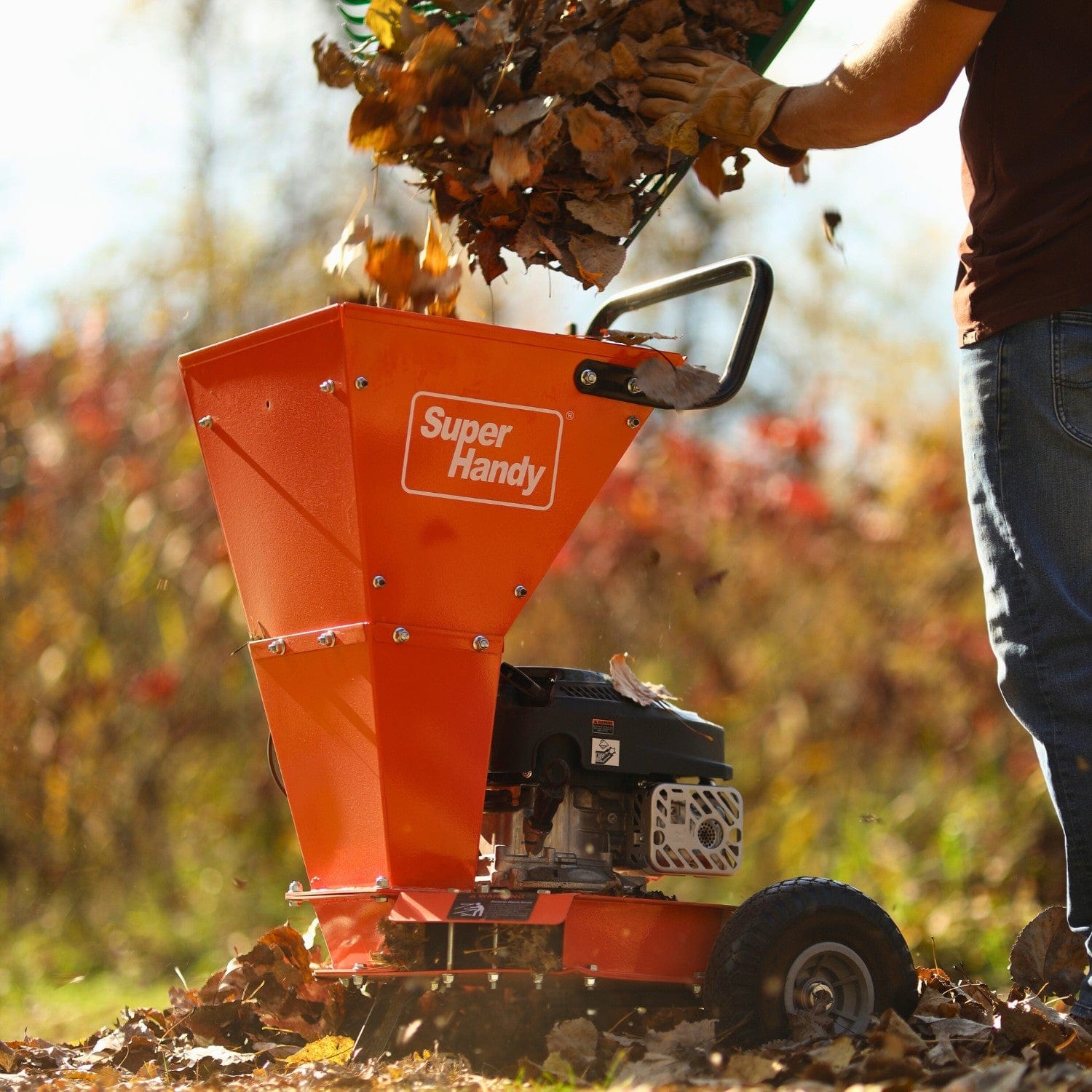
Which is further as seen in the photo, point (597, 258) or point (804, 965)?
point (597, 258)

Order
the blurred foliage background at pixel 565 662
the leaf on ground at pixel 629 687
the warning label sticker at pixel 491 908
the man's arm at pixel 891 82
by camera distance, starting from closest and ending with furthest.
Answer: the man's arm at pixel 891 82 < the warning label sticker at pixel 491 908 < the leaf on ground at pixel 629 687 < the blurred foliage background at pixel 565 662

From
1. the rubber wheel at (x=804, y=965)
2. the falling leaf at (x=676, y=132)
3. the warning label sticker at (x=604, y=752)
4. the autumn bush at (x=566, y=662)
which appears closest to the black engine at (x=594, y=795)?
the warning label sticker at (x=604, y=752)

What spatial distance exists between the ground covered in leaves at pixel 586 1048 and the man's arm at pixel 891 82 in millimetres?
1526

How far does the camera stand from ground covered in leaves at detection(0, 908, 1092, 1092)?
207 cm

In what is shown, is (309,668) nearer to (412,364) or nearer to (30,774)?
(412,364)

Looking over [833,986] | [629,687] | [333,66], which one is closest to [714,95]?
[333,66]

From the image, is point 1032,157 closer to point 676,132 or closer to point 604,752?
point 676,132

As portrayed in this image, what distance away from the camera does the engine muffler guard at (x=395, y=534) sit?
2521 mm

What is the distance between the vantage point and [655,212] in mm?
2801

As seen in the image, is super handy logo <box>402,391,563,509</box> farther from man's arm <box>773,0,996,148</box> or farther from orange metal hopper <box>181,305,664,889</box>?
man's arm <box>773,0,996,148</box>

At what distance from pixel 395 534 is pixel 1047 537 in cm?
115

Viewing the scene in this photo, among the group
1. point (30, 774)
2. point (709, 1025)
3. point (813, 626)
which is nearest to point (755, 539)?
point (813, 626)

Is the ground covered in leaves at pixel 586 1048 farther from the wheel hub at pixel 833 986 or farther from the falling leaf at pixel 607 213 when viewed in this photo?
the falling leaf at pixel 607 213

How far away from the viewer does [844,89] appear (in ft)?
7.98
